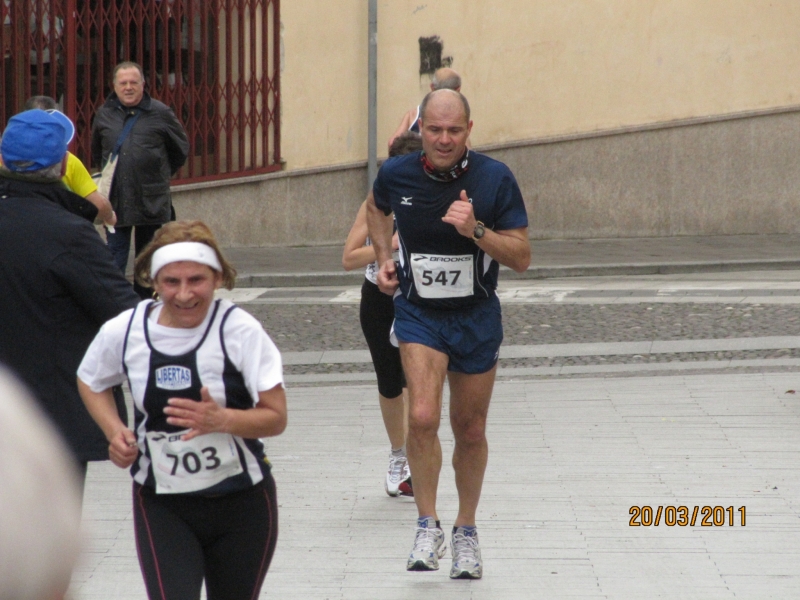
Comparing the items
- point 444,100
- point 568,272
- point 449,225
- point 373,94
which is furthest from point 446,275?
point 373,94

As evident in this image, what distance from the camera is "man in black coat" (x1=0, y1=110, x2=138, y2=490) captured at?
3758mm

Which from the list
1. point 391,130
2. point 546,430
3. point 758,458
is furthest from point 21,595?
point 391,130

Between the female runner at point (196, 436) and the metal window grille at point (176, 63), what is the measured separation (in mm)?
11752

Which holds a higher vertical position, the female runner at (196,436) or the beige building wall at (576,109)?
the beige building wall at (576,109)

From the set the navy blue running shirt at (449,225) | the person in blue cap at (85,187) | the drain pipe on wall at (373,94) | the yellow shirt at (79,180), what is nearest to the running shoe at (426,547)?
the navy blue running shirt at (449,225)

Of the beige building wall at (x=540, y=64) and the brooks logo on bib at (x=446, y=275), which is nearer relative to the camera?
the brooks logo on bib at (x=446, y=275)

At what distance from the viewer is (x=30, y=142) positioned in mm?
3773

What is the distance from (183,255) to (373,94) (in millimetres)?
13026

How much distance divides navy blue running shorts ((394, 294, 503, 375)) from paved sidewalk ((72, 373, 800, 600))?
2.41 feet

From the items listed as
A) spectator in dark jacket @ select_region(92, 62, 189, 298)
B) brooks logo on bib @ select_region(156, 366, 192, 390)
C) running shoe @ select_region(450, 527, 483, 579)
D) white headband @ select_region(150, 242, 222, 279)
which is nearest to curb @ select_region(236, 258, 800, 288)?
spectator in dark jacket @ select_region(92, 62, 189, 298)

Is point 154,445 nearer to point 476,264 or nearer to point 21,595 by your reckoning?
point 476,264

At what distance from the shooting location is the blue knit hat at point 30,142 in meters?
3.77

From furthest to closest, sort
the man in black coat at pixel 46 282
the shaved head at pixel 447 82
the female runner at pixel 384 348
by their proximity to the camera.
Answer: the shaved head at pixel 447 82 → the female runner at pixel 384 348 → the man in black coat at pixel 46 282
